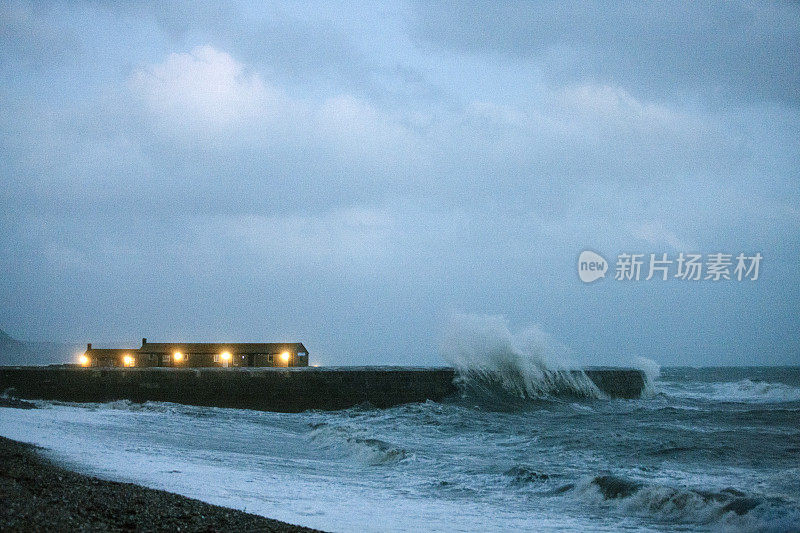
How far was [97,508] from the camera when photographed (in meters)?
4.47

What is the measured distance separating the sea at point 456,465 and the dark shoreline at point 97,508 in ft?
2.17

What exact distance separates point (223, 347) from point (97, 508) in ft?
106

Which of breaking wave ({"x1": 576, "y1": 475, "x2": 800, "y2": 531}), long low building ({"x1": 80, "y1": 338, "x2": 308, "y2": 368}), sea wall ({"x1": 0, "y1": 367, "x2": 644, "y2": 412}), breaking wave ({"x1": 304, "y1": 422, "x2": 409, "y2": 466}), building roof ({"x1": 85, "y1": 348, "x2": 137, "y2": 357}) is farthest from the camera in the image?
building roof ({"x1": 85, "y1": 348, "x2": 137, "y2": 357})

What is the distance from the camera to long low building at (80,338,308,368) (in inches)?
1347

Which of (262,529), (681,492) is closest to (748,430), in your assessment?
(681,492)

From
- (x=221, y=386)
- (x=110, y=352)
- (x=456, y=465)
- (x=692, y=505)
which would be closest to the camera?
(x=692, y=505)

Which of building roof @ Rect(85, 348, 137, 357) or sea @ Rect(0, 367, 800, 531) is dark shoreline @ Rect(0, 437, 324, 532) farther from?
building roof @ Rect(85, 348, 137, 357)

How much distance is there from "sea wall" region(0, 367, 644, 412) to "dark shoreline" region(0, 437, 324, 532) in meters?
13.2

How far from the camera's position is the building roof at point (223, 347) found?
114 ft

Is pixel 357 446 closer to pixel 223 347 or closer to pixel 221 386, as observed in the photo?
pixel 221 386

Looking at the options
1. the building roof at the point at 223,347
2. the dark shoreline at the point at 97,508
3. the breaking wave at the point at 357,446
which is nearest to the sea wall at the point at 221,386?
the breaking wave at the point at 357,446

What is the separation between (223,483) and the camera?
6.88 m

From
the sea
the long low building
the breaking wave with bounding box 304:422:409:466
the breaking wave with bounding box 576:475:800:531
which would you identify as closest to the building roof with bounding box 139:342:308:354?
the long low building

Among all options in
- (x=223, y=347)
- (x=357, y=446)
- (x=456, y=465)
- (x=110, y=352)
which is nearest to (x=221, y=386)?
(x=357, y=446)
